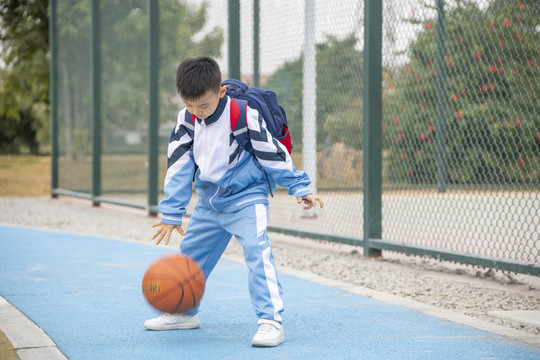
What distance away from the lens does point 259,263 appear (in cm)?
387

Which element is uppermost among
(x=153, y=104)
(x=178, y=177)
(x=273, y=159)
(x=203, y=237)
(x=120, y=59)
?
(x=120, y=59)

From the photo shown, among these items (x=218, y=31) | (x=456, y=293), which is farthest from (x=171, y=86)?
(x=456, y=293)

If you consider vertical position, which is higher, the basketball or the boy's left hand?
the boy's left hand

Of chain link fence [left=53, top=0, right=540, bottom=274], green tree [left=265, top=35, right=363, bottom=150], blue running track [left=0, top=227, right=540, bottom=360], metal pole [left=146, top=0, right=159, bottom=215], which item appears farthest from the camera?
metal pole [left=146, top=0, right=159, bottom=215]

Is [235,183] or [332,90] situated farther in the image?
[332,90]

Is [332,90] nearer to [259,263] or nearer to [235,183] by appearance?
[235,183]

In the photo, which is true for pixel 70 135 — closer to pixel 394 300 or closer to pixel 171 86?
pixel 171 86

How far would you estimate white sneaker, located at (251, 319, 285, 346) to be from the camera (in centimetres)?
376

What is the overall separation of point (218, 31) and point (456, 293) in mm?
5722

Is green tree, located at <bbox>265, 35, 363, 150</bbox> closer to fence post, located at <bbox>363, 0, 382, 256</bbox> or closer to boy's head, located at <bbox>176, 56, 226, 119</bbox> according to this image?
fence post, located at <bbox>363, 0, 382, 256</bbox>

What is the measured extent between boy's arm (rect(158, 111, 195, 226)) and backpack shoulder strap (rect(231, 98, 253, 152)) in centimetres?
28

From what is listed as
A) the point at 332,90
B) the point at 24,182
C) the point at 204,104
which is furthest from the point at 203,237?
the point at 24,182

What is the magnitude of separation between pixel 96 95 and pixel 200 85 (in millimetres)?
9923

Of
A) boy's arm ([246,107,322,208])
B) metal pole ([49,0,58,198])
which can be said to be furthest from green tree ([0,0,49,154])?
boy's arm ([246,107,322,208])
